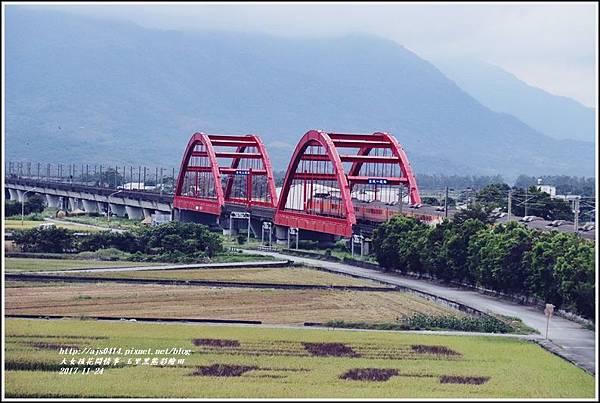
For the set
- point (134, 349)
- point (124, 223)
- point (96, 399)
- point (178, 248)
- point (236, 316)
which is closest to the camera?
point (96, 399)

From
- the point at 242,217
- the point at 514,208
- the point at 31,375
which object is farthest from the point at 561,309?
the point at 242,217

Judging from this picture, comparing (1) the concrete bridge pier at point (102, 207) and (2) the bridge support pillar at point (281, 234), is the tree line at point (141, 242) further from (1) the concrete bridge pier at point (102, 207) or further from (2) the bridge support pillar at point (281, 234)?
(1) the concrete bridge pier at point (102, 207)

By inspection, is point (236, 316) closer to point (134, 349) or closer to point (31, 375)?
point (134, 349)

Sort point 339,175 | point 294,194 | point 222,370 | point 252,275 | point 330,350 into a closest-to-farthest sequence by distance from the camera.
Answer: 1. point 222,370
2. point 330,350
3. point 252,275
4. point 339,175
5. point 294,194

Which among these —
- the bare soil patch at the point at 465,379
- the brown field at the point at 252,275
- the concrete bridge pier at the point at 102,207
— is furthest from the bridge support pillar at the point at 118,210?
the bare soil patch at the point at 465,379

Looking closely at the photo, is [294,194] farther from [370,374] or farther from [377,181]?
[370,374]

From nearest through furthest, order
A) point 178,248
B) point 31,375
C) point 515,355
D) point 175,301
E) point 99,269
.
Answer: point 31,375
point 515,355
point 175,301
point 99,269
point 178,248

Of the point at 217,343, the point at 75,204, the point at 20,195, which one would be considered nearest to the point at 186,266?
the point at 217,343
